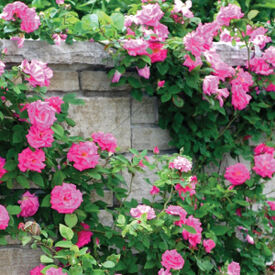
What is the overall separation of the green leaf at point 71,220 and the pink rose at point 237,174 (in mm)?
848

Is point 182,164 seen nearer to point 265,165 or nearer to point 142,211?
point 142,211

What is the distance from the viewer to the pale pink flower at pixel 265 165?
2.21 m

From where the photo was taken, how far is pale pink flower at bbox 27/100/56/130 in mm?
1639

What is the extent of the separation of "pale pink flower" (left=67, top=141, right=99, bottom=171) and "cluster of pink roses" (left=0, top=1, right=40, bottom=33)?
0.53 metres

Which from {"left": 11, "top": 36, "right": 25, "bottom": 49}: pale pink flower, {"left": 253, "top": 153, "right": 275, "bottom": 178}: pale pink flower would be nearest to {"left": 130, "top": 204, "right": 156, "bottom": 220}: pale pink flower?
{"left": 253, "top": 153, "right": 275, "bottom": 178}: pale pink flower

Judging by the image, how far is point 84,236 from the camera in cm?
190

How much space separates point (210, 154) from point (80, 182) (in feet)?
2.39

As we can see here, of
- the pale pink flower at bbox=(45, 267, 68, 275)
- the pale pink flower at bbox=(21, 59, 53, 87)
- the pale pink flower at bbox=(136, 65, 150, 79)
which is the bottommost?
the pale pink flower at bbox=(45, 267, 68, 275)

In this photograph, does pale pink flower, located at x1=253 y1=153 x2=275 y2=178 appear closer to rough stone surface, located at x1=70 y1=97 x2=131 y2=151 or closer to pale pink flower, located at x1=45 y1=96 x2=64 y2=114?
rough stone surface, located at x1=70 y1=97 x2=131 y2=151

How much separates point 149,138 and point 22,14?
84 cm

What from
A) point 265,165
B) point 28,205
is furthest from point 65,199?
point 265,165

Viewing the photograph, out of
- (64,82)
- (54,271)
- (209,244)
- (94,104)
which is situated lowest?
(209,244)

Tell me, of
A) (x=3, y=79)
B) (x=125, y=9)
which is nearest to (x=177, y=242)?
(x=3, y=79)

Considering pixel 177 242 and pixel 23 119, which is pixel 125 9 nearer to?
pixel 23 119
